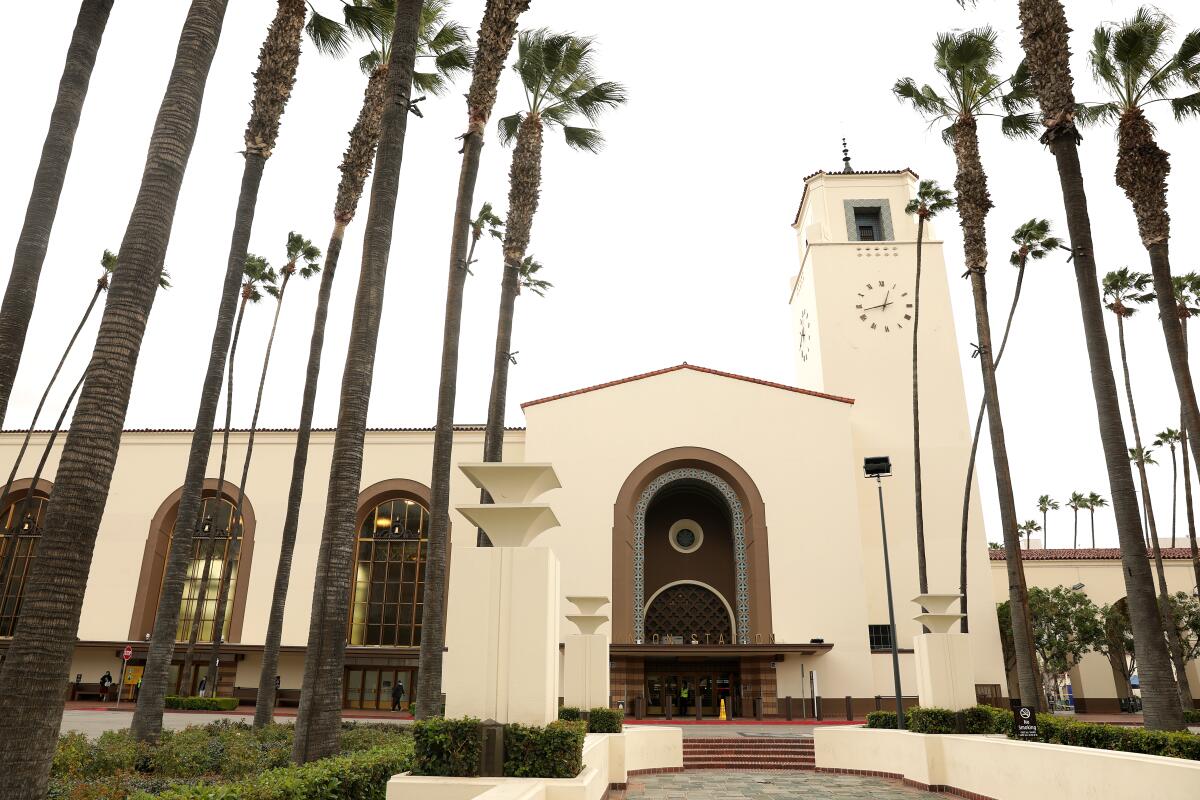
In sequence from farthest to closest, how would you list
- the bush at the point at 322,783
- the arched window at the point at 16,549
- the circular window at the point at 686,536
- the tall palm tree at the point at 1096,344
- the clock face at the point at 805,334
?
the clock face at the point at 805,334 < the arched window at the point at 16,549 < the circular window at the point at 686,536 < the tall palm tree at the point at 1096,344 < the bush at the point at 322,783

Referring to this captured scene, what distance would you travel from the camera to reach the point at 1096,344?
40.3 feet

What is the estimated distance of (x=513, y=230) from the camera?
17.7 m

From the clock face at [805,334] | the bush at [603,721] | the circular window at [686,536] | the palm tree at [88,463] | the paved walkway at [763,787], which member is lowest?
the paved walkway at [763,787]

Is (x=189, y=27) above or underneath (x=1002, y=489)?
above

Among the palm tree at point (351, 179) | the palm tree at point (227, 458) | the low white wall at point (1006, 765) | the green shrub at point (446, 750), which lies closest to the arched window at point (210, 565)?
the palm tree at point (227, 458)

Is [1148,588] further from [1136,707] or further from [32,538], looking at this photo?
[32,538]

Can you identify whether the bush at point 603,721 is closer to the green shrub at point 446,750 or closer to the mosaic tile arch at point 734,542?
the green shrub at point 446,750

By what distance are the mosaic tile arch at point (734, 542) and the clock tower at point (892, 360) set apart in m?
4.50

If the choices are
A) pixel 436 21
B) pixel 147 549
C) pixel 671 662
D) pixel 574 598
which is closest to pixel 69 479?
pixel 574 598

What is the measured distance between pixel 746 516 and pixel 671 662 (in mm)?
5767

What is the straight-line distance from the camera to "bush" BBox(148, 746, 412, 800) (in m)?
6.06

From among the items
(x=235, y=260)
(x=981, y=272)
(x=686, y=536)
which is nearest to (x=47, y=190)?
(x=235, y=260)

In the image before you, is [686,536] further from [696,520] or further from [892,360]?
[892,360]

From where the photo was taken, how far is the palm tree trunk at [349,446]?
9.45m
